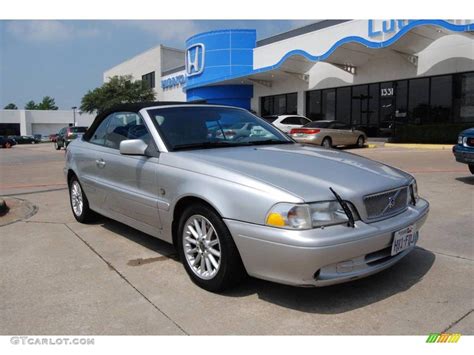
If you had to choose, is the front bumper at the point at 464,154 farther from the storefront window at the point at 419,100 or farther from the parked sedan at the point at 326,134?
the storefront window at the point at 419,100

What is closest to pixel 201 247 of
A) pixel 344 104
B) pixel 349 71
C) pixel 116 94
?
pixel 349 71

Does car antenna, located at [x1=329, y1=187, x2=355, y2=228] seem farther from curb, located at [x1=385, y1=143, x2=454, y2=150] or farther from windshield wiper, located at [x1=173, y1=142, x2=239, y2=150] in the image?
curb, located at [x1=385, y1=143, x2=454, y2=150]

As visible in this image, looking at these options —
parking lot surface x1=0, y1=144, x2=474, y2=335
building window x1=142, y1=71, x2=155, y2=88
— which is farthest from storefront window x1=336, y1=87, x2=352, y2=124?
building window x1=142, y1=71, x2=155, y2=88

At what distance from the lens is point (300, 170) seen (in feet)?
11.6

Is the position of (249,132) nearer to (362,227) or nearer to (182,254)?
(182,254)

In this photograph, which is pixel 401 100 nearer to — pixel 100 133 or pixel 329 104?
pixel 329 104

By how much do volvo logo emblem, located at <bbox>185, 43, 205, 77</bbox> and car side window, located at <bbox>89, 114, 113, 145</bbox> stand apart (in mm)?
28609

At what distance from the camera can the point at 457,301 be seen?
3.32m

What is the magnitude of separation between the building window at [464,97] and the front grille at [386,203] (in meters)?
17.5

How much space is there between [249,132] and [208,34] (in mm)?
29340

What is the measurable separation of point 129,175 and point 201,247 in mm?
1305

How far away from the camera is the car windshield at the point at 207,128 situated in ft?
14.1

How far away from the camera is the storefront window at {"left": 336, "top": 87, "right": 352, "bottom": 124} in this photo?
24.4 metres

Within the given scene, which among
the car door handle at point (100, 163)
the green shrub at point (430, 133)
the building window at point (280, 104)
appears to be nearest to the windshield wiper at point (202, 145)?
the car door handle at point (100, 163)
